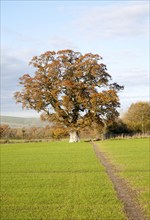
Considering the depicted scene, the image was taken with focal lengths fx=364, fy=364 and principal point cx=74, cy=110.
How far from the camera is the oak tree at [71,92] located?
4700 cm

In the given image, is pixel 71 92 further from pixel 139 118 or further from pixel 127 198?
pixel 127 198

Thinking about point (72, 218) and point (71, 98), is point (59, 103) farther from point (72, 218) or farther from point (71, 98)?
point (72, 218)

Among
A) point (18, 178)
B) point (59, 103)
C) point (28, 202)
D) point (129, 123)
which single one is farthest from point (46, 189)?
point (129, 123)

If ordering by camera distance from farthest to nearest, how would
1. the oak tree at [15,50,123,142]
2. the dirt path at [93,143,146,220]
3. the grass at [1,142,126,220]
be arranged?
the oak tree at [15,50,123,142] < the grass at [1,142,126,220] < the dirt path at [93,143,146,220]

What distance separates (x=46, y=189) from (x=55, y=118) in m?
36.3

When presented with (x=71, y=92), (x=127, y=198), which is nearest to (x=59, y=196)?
(x=127, y=198)

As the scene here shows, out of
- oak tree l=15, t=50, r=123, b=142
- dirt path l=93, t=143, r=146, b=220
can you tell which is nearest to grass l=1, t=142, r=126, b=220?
dirt path l=93, t=143, r=146, b=220

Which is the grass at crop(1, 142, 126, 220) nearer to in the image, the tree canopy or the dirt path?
the dirt path

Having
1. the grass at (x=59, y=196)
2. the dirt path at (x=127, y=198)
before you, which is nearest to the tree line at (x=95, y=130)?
the grass at (x=59, y=196)

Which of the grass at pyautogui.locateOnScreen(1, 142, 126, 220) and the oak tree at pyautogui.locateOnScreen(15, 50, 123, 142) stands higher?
the oak tree at pyautogui.locateOnScreen(15, 50, 123, 142)

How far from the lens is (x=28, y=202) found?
10.4 meters

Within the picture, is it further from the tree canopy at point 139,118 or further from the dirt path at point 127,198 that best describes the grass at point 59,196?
the tree canopy at point 139,118

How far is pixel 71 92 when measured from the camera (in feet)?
155

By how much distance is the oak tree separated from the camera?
47.0 meters
